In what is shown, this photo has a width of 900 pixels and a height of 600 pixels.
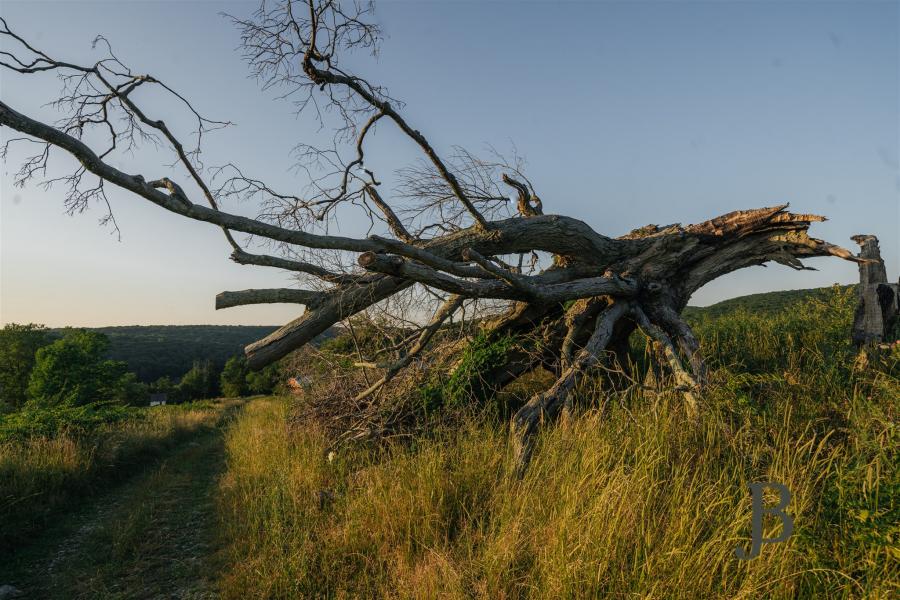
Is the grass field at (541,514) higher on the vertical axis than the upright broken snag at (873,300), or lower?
lower

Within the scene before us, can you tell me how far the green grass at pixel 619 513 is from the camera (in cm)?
231

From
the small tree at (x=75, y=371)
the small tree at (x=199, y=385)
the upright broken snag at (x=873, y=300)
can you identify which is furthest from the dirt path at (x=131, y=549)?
the small tree at (x=199, y=385)

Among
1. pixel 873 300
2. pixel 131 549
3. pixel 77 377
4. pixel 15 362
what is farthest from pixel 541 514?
pixel 15 362

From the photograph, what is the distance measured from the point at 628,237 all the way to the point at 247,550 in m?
7.99

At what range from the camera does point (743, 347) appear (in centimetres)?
820

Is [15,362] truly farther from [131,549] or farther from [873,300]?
[873,300]

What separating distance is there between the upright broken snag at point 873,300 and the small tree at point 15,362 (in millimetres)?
47912

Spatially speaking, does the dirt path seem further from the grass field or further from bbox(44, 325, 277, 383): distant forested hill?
bbox(44, 325, 277, 383): distant forested hill

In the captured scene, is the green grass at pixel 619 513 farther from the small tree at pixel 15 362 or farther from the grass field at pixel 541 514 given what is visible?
the small tree at pixel 15 362

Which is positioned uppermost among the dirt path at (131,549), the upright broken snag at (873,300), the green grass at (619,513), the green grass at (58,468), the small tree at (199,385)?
the upright broken snag at (873,300)

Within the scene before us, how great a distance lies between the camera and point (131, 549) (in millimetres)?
5230

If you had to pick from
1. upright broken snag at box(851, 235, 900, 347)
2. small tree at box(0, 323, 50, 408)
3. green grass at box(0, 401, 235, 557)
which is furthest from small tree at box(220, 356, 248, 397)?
upright broken snag at box(851, 235, 900, 347)

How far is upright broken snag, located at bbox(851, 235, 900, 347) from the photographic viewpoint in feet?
23.2

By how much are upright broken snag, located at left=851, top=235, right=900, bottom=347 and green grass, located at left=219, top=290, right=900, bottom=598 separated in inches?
79.6
